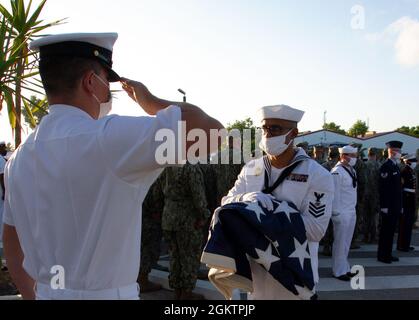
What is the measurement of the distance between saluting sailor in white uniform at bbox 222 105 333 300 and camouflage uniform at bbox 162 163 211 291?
2.31m

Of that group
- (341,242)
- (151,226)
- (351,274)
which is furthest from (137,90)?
(351,274)

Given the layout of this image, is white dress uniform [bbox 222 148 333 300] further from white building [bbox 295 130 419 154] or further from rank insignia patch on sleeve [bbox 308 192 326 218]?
→ white building [bbox 295 130 419 154]

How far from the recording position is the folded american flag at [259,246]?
2.91 m

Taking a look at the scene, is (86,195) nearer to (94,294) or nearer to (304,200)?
(94,294)

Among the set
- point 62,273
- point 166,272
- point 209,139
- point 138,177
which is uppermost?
point 209,139

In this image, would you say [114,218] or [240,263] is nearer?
[114,218]

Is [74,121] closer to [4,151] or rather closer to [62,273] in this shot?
[62,273]

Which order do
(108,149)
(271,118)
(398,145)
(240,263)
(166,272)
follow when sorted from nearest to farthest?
(108,149) < (240,263) < (271,118) < (166,272) < (398,145)

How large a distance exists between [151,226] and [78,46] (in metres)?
5.37

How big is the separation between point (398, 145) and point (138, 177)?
8.01m

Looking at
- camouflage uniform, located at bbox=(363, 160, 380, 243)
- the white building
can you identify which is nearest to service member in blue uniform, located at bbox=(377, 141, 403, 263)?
camouflage uniform, located at bbox=(363, 160, 380, 243)

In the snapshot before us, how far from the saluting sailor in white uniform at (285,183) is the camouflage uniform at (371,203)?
7494 millimetres

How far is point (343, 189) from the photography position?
24.9 feet
